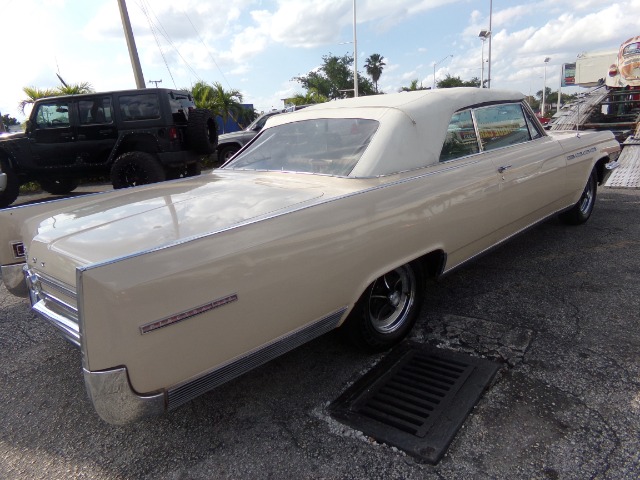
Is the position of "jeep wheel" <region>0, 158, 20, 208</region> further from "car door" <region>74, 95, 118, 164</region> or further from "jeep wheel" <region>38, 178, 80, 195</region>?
"car door" <region>74, 95, 118, 164</region>

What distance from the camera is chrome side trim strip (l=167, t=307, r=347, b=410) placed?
5.86 ft

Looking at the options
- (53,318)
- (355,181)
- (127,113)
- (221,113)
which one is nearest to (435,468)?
(355,181)

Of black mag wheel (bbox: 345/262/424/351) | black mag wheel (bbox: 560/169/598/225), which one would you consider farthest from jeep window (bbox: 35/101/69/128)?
black mag wheel (bbox: 560/169/598/225)

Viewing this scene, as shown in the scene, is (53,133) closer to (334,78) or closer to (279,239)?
(279,239)

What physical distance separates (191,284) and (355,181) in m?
1.22

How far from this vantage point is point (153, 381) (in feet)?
5.56

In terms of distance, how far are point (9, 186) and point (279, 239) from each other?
26.9 ft

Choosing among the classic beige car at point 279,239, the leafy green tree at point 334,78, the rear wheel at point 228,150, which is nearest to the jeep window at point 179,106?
the rear wheel at point 228,150

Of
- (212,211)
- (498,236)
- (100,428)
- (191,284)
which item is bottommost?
(100,428)

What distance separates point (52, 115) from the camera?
27.2 ft

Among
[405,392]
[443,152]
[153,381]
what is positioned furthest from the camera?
[443,152]

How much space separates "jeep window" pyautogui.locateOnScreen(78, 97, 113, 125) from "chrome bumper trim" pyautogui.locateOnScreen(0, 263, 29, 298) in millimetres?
6135

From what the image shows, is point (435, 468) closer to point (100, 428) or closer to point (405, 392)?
point (405, 392)

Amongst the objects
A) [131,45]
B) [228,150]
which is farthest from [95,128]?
[228,150]
